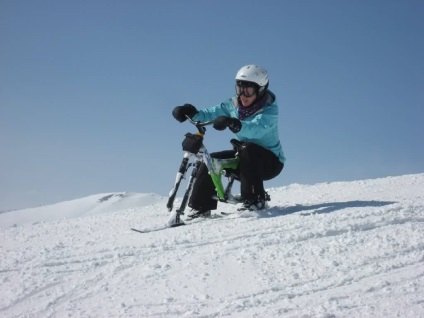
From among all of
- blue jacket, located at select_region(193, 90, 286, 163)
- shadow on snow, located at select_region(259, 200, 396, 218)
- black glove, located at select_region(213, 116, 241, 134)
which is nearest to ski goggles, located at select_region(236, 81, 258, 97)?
blue jacket, located at select_region(193, 90, 286, 163)

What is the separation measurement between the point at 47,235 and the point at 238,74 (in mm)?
3330

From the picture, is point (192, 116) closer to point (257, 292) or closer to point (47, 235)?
point (47, 235)

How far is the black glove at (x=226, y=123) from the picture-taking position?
5238mm

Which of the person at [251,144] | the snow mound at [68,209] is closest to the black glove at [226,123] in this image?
the person at [251,144]

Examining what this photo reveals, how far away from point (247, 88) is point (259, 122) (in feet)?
1.76

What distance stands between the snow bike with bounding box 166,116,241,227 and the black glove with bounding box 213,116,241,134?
0.30m

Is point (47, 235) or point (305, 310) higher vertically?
point (47, 235)

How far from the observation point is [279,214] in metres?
5.79

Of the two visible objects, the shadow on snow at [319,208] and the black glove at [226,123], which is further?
the shadow on snow at [319,208]

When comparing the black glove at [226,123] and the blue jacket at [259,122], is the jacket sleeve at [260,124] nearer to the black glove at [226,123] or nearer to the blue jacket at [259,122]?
the blue jacket at [259,122]

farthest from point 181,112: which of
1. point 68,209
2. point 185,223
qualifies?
point 68,209

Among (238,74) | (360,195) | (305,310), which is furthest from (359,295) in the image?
(360,195)

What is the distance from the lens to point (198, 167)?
19.6ft

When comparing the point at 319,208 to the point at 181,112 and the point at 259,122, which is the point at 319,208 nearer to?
the point at 259,122
